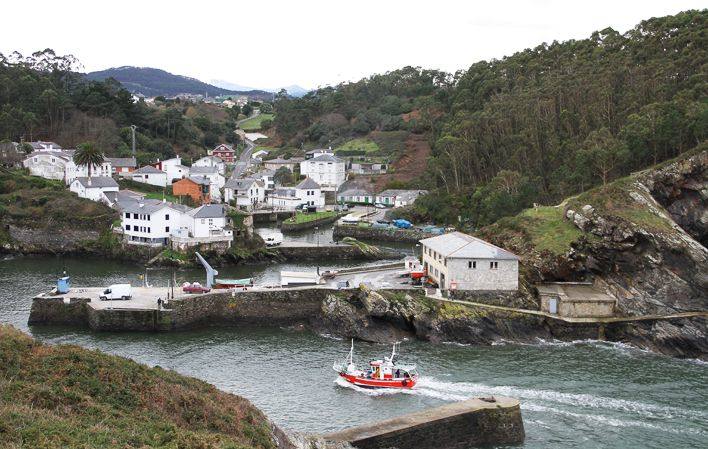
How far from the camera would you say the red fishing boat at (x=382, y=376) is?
31.9 meters

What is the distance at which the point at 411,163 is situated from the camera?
104312mm

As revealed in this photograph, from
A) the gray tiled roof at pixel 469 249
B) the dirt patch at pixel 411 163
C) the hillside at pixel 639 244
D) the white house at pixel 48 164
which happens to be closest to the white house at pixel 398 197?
the dirt patch at pixel 411 163

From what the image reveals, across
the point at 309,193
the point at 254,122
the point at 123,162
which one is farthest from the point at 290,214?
the point at 254,122

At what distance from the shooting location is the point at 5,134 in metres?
90.4

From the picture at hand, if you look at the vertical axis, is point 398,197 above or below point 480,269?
above

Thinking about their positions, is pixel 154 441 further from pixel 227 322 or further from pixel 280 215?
pixel 280 215

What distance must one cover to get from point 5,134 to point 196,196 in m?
29.5

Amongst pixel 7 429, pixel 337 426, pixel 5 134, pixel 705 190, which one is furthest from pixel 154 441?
pixel 5 134

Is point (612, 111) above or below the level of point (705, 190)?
above

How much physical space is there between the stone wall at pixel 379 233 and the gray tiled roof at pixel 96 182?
78.1 feet

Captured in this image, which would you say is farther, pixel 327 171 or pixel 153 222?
pixel 327 171

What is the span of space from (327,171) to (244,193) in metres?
17.9

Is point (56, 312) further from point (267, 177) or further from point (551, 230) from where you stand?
point (267, 177)

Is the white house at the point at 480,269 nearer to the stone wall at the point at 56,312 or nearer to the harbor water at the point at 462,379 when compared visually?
the harbor water at the point at 462,379
